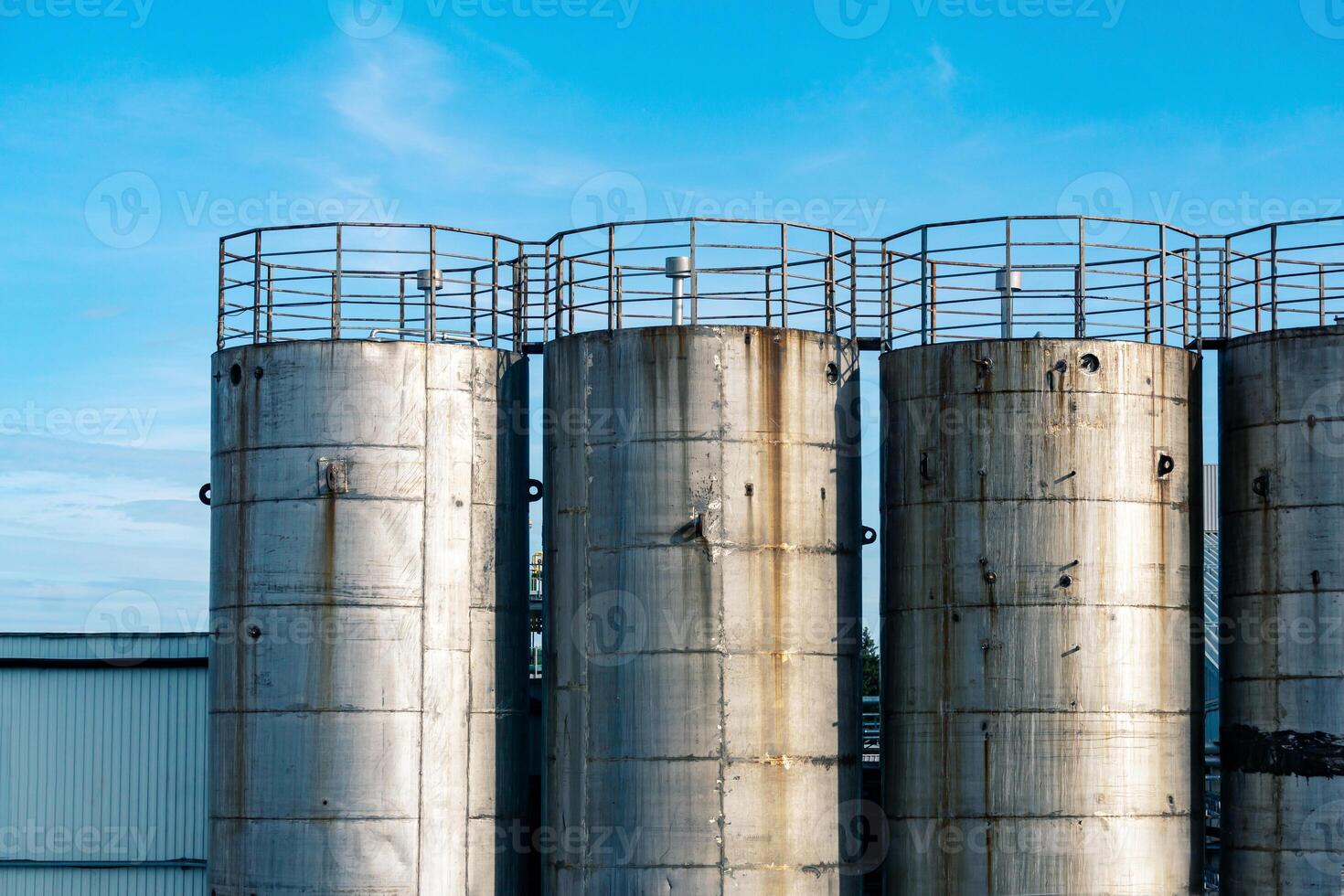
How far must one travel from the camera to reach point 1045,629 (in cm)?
2562

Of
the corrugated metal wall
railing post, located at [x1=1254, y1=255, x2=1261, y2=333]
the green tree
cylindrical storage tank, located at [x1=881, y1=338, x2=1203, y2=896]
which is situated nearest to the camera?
cylindrical storage tank, located at [x1=881, y1=338, x2=1203, y2=896]

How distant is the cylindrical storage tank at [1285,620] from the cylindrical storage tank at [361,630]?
11.4 meters

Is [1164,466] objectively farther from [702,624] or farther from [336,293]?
[336,293]

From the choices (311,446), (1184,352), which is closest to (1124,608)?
(1184,352)

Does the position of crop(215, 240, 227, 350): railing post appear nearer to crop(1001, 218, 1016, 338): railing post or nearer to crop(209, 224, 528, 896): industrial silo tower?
crop(209, 224, 528, 896): industrial silo tower

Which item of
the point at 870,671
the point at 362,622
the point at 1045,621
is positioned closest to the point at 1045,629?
the point at 1045,621

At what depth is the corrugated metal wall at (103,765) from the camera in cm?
3091

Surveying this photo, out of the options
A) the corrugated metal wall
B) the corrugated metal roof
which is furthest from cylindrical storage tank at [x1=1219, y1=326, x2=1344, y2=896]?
the corrugated metal roof

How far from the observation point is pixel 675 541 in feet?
84.2

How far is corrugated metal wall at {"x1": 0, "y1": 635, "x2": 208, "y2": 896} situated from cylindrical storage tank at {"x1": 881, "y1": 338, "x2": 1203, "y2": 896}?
42.2 feet

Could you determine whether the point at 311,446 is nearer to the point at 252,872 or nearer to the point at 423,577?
the point at 423,577

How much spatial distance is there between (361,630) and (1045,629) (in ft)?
34.0

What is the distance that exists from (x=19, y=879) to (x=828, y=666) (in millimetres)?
15680

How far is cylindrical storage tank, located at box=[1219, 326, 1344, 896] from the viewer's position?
2586 cm
